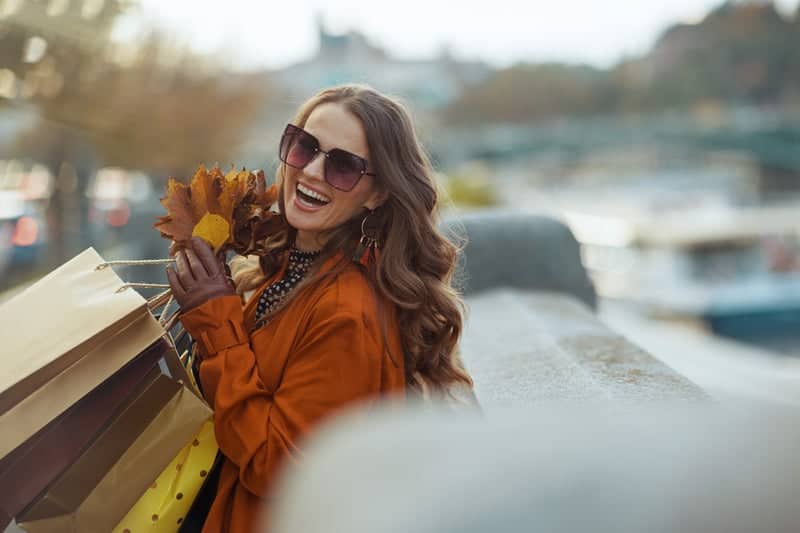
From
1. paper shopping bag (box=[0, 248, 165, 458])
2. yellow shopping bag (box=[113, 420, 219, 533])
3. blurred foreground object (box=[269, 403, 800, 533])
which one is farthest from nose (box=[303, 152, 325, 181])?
blurred foreground object (box=[269, 403, 800, 533])

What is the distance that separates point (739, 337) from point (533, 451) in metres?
25.2

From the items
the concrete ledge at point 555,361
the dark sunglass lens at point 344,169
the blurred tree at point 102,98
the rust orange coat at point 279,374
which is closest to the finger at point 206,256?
the rust orange coat at point 279,374

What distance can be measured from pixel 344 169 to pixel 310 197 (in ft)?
0.43

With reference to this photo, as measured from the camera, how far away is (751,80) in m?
70.8

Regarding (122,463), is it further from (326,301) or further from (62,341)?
(326,301)

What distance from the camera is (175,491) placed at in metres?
2.01

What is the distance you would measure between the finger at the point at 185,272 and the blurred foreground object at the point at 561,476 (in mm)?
1335

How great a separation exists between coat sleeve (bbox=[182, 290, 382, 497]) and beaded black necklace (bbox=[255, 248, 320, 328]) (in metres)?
0.20

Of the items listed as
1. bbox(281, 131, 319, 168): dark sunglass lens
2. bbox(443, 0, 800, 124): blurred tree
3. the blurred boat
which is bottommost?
the blurred boat

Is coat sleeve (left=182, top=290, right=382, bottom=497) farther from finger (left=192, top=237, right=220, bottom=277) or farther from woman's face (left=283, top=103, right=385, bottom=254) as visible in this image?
woman's face (left=283, top=103, right=385, bottom=254)

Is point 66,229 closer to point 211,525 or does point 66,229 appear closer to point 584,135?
point 211,525

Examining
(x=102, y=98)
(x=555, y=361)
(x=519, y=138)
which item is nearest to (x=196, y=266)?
(x=555, y=361)

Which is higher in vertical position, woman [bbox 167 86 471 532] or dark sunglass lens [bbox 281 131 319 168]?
dark sunglass lens [bbox 281 131 319 168]

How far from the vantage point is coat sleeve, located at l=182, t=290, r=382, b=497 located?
1.93 metres
